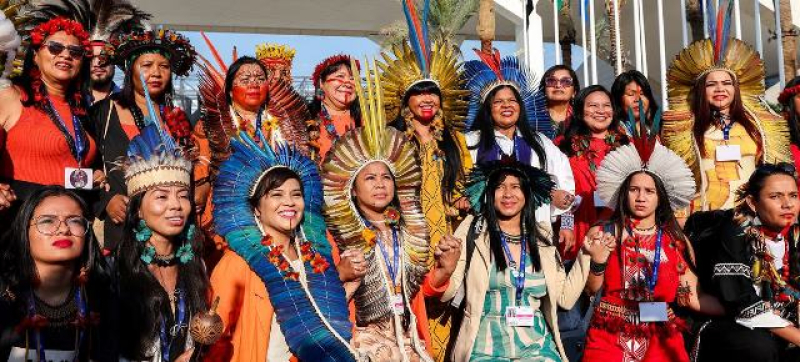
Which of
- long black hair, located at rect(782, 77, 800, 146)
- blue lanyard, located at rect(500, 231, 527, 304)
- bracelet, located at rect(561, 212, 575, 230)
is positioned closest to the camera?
blue lanyard, located at rect(500, 231, 527, 304)

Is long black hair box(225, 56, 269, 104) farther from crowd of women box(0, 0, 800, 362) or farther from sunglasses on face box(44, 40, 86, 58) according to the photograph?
sunglasses on face box(44, 40, 86, 58)

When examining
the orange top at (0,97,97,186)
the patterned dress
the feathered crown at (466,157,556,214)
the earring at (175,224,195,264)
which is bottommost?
the patterned dress

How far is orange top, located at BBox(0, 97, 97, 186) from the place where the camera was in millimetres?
5148

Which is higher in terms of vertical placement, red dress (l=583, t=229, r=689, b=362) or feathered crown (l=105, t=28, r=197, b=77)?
feathered crown (l=105, t=28, r=197, b=77)

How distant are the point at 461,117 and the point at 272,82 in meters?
1.28

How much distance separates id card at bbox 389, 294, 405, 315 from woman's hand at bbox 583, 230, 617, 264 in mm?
1050

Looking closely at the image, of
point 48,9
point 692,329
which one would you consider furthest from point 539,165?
point 48,9

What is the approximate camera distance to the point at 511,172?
5422 mm

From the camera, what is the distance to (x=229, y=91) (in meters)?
6.24

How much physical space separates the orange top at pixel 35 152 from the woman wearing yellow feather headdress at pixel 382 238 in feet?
4.68

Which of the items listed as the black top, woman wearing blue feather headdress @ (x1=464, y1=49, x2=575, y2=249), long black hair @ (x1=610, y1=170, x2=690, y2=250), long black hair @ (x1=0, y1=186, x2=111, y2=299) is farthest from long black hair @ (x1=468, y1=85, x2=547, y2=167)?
long black hair @ (x1=0, y1=186, x2=111, y2=299)

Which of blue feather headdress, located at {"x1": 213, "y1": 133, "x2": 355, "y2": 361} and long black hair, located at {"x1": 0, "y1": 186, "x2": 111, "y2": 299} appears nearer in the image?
long black hair, located at {"x1": 0, "y1": 186, "x2": 111, "y2": 299}

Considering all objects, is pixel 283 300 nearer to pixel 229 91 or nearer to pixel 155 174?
pixel 155 174

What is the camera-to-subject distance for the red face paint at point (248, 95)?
6.18 metres
